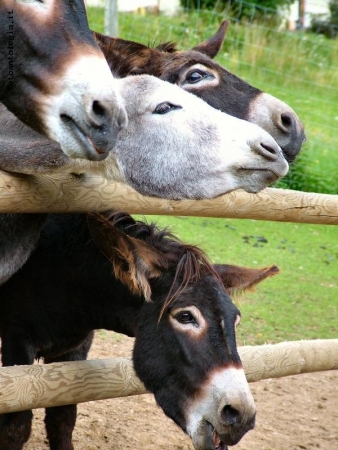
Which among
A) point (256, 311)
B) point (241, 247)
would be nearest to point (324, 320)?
point (256, 311)

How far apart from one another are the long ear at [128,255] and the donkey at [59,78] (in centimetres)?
64

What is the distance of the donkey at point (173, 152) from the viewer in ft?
9.46

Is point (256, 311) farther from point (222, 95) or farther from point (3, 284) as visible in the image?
point (3, 284)

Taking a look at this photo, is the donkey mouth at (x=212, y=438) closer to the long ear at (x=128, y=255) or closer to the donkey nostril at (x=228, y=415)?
the donkey nostril at (x=228, y=415)

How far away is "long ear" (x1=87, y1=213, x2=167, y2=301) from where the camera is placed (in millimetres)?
3182

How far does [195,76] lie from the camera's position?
13.9 ft

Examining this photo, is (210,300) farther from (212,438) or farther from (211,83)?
(211,83)

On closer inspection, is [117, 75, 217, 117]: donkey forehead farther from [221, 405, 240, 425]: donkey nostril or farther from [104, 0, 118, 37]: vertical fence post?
[104, 0, 118, 37]: vertical fence post

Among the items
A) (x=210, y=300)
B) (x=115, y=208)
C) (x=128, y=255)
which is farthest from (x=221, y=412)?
(x=115, y=208)

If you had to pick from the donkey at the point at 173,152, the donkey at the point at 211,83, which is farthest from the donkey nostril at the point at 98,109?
the donkey at the point at 211,83

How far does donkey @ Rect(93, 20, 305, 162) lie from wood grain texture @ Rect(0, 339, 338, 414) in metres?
1.03

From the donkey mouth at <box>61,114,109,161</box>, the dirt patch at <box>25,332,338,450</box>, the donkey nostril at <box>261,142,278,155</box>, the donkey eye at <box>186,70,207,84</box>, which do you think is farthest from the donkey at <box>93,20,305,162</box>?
the dirt patch at <box>25,332,338,450</box>

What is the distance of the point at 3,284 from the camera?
3.58 meters

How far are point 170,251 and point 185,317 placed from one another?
1.12 ft
